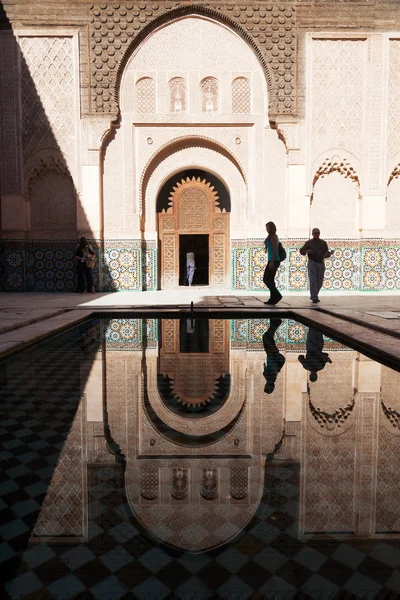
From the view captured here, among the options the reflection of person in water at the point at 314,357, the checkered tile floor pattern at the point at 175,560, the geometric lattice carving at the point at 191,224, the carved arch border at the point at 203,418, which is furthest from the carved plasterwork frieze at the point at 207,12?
the checkered tile floor pattern at the point at 175,560

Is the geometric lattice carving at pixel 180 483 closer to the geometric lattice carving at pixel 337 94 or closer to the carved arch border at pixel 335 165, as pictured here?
the carved arch border at pixel 335 165

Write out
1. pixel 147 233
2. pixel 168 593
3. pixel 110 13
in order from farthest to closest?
pixel 147 233
pixel 110 13
pixel 168 593

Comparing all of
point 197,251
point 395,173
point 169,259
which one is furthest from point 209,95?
point 197,251

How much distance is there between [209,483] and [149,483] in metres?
0.16

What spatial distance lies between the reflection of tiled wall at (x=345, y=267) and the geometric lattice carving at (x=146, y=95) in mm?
2542

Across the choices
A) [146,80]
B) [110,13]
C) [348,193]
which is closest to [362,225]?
[348,193]

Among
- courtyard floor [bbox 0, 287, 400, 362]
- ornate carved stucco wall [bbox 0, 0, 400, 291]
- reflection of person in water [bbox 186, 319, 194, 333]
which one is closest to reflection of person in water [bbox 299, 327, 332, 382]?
courtyard floor [bbox 0, 287, 400, 362]

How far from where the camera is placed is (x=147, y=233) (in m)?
7.87

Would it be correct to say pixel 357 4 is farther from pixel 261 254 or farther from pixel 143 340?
pixel 143 340

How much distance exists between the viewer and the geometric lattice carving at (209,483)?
1284 mm

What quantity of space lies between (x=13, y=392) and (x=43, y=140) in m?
6.24

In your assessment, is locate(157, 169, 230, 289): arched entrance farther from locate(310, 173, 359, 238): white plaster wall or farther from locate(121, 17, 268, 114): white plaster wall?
locate(310, 173, 359, 238): white plaster wall

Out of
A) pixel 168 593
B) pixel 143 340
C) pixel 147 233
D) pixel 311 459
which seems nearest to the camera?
pixel 168 593

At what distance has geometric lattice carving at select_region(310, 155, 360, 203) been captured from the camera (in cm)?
751
